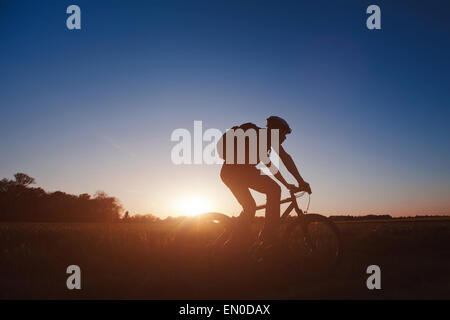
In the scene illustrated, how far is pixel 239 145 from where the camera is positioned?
545 centimetres

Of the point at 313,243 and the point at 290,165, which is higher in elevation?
the point at 290,165

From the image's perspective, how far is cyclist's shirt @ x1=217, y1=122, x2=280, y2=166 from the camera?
540 cm

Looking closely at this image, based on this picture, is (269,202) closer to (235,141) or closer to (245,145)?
(245,145)

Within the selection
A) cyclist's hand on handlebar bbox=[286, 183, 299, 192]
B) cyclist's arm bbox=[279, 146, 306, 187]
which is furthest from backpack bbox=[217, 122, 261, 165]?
cyclist's hand on handlebar bbox=[286, 183, 299, 192]

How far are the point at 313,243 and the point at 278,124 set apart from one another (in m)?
2.40

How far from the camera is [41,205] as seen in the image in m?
50.8

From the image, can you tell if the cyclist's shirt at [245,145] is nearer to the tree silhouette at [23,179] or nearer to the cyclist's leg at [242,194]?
the cyclist's leg at [242,194]

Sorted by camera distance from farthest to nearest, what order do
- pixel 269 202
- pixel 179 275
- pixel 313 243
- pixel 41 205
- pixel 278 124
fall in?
pixel 41 205 < pixel 313 243 < pixel 278 124 < pixel 269 202 < pixel 179 275

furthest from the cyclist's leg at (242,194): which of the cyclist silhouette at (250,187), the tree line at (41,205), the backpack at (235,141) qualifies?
the tree line at (41,205)

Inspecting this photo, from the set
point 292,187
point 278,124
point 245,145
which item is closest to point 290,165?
point 292,187

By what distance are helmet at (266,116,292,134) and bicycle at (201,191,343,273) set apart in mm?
1264

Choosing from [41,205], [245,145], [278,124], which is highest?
[278,124]

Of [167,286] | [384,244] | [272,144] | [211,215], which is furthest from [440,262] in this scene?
[167,286]

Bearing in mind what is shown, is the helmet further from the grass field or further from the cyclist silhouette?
the grass field
